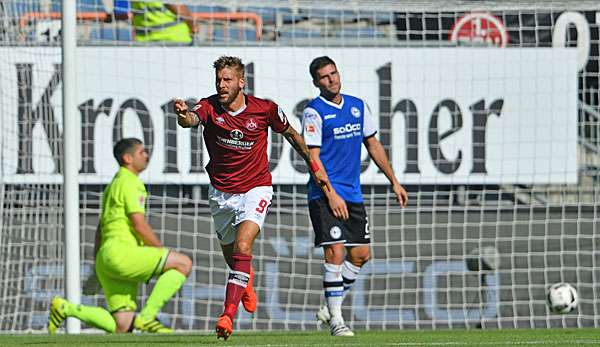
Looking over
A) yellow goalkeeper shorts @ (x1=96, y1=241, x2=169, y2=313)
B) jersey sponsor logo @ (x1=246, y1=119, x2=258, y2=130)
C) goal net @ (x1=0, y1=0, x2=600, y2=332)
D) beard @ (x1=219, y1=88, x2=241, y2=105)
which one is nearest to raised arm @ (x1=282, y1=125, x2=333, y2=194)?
jersey sponsor logo @ (x1=246, y1=119, x2=258, y2=130)

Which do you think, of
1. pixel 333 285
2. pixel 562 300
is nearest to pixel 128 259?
pixel 333 285

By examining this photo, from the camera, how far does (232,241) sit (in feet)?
28.3

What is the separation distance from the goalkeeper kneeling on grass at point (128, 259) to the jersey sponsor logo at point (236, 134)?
280 centimetres

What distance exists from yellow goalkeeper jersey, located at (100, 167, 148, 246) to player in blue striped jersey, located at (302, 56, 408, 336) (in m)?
Answer: 1.92

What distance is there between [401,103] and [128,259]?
3645mm

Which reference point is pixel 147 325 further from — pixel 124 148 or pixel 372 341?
pixel 372 341

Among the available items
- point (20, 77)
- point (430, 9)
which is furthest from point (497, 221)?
point (20, 77)

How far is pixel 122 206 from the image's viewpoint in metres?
10.8

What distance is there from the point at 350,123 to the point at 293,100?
348 centimetres

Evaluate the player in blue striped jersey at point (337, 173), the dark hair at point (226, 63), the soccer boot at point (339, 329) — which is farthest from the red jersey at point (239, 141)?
the soccer boot at point (339, 329)

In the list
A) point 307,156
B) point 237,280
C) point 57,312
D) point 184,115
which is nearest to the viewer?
point 184,115

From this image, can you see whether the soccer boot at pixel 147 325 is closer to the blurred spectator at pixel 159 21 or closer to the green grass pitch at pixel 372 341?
the green grass pitch at pixel 372 341

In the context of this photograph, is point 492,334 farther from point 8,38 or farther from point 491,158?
point 8,38

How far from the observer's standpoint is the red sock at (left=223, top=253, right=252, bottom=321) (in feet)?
25.1
